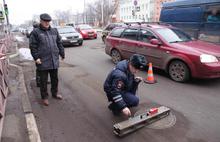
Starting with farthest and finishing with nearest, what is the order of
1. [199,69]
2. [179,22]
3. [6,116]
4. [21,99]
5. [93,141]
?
[179,22]
[199,69]
[21,99]
[6,116]
[93,141]

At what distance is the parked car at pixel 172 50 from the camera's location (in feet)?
17.1

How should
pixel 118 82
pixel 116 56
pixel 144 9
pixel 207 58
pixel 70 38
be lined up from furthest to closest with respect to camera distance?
1. pixel 144 9
2. pixel 70 38
3. pixel 116 56
4. pixel 207 58
5. pixel 118 82

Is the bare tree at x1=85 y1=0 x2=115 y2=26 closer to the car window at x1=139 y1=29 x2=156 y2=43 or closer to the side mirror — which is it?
the car window at x1=139 y1=29 x2=156 y2=43

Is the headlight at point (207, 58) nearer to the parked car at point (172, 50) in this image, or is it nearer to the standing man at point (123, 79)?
the parked car at point (172, 50)

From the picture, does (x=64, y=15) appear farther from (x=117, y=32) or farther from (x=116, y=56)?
(x=116, y=56)

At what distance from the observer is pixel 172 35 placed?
6457mm

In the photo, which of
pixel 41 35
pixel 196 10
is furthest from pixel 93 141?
pixel 196 10

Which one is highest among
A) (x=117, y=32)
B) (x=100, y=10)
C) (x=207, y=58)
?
(x=100, y=10)

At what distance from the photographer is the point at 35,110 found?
13.8 feet

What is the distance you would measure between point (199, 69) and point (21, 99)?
4.40 m

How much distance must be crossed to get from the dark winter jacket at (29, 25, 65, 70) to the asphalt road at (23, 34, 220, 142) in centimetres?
91

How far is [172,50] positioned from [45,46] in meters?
3.48

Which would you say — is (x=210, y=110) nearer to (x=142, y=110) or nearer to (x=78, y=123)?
(x=142, y=110)

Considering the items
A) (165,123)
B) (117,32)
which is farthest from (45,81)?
(117,32)
